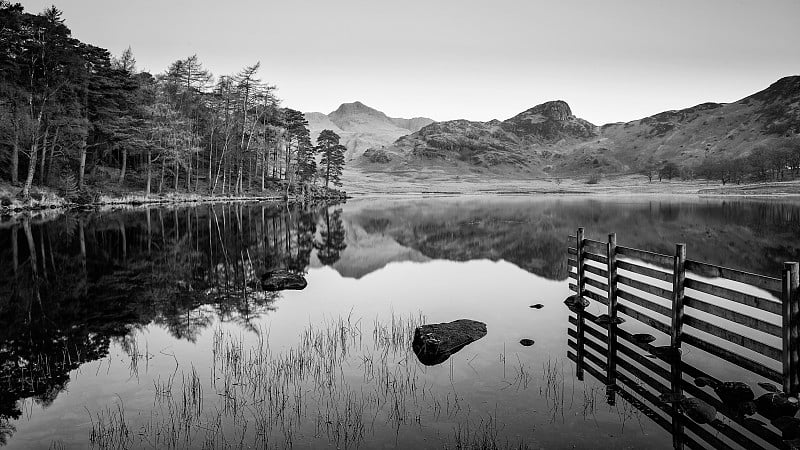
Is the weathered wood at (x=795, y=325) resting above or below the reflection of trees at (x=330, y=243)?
above

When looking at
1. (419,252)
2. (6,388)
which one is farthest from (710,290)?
(419,252)

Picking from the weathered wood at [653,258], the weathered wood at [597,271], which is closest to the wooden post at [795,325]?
the weathered wood at [653,258]

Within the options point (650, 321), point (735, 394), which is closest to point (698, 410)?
point (735, 394)

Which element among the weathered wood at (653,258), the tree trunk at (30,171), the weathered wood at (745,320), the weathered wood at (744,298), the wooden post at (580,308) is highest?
the tree trunk at (30,171)

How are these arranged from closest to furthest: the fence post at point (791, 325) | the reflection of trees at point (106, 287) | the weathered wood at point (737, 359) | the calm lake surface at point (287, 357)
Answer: the calm lake surface at point (287, 357) < the fence post at point (791, 325) < the weathered wood at point (737, 359) < the reflection of trees at point (106, 287)

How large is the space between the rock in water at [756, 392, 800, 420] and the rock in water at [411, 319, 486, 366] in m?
6.30

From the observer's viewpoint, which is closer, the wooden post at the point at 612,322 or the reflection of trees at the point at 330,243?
the wooden post at the point at 612,322

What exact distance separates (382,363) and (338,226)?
38.8 meters

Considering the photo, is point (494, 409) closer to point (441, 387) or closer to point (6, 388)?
point (441, 387)

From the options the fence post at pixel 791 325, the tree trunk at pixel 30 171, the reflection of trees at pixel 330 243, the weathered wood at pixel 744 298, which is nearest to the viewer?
the fence post at pixel 791 325

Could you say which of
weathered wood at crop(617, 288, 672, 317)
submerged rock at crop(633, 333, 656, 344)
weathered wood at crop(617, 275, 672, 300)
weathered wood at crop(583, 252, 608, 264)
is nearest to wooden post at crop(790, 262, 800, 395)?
weathered wood at crop(617, 275, 672, 300)

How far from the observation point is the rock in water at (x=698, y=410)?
27.4 ft

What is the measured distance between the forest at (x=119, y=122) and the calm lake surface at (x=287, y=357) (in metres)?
33.3

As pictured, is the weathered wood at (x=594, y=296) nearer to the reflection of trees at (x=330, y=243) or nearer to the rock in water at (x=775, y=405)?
the rock in water at (x=775, y=405)
